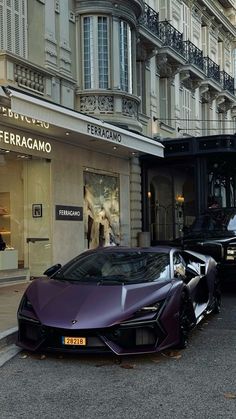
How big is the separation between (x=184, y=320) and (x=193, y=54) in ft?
68.9

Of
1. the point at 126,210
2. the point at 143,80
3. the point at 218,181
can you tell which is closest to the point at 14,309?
the point at 126,210

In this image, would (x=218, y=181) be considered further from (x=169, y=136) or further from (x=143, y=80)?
(x=143, y=80)

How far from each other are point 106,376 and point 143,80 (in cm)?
1670

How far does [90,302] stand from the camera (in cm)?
618

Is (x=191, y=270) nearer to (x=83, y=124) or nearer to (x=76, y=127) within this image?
(x=76, y=127)

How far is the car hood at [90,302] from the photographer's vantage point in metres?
5.91

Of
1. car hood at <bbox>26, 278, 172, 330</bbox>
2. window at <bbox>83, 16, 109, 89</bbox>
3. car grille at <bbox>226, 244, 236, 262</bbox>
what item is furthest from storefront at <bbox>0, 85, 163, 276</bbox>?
car hood at <bbox>26, 278, 172, 330</bbox>

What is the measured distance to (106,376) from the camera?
5.57 meters

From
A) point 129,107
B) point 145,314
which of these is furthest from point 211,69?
point 145,314

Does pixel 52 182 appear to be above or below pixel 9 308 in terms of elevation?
above

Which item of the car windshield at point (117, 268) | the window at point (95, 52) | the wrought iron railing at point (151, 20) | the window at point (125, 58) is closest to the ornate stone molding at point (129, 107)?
the window at point (125, 58)

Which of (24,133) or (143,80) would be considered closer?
(24,133)

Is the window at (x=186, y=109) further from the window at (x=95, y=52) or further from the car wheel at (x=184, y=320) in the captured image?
the car wheel at (x=184, y=320)

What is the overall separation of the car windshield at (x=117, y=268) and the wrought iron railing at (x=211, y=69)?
70.7 ft
